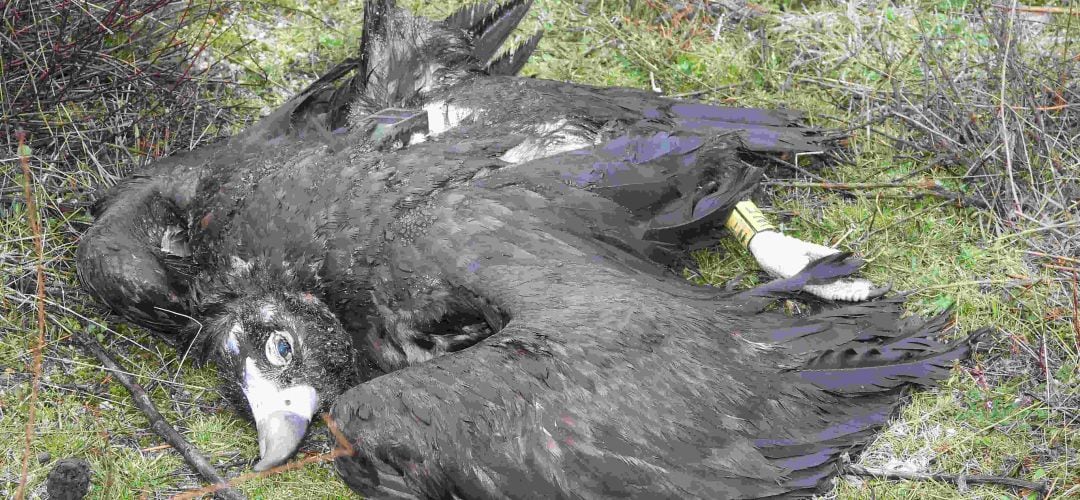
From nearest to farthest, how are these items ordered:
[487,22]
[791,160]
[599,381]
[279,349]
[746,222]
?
[599,381] < [279,349] < [746,222] < [791,160] < [487,22]

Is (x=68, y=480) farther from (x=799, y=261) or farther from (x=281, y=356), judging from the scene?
(x=799, y=261)

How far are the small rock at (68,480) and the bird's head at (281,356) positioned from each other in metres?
0.52

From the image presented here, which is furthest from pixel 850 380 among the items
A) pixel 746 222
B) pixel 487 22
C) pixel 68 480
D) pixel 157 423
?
pixel 68 480

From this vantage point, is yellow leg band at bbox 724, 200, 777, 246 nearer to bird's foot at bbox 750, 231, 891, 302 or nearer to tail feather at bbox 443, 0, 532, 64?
bird's foot at bbox 750, 231, 891, 302

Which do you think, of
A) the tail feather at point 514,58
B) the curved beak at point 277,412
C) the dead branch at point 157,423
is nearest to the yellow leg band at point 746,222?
the tail feather at point 514,58

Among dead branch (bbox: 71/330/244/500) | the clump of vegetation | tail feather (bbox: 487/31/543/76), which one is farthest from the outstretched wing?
tail feather (bbox: 487/31/543/76)

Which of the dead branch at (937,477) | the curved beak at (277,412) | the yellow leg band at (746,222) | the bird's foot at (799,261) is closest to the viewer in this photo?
the dead branch at (937,477)

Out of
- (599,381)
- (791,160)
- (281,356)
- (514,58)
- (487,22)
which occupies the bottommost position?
(791,160)

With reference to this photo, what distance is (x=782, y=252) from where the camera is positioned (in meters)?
3.53

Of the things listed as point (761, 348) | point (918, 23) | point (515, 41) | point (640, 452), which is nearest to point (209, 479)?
point (640, 452)

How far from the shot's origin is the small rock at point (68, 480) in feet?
9.66

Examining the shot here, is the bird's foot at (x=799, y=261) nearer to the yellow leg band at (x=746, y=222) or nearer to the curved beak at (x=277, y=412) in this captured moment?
the yellow leg band at (x=746, y=222)

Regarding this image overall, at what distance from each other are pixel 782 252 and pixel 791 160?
565 mm

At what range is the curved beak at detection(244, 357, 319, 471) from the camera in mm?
3088
